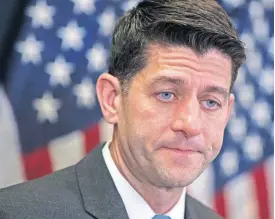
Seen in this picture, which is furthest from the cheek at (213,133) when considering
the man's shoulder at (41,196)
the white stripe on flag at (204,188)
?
the white stripe on flag at (204,188)

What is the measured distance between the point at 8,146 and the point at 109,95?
0.57 metres

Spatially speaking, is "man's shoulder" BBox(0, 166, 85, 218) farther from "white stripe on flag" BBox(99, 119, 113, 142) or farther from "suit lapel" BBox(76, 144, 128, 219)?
"white stripe on flag" BBox(99, 119, 113, 142)

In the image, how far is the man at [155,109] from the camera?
1.20 meters

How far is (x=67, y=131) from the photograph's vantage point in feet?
6.01

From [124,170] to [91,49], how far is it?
2.13 ft

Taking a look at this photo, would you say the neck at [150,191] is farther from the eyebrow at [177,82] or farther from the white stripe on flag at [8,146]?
the white stripe on flag at [8,146]

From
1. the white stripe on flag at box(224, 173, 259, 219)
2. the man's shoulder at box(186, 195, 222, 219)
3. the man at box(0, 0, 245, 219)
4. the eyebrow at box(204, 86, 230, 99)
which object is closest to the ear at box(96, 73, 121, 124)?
the man at box(0, 0, 245, 219)

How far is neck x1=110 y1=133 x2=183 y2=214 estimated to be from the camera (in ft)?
4.38

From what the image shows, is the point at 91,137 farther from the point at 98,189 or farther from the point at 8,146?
the point at 98,189

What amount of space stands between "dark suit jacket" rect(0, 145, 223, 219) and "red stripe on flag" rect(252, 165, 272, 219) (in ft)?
3.19

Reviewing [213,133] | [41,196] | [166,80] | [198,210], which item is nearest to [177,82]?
[166,80]

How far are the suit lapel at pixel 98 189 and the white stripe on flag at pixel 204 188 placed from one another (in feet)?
2.49

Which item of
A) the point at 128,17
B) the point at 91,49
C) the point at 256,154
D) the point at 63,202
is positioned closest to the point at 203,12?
the point at 128,17

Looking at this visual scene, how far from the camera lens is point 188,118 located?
3.83ft
